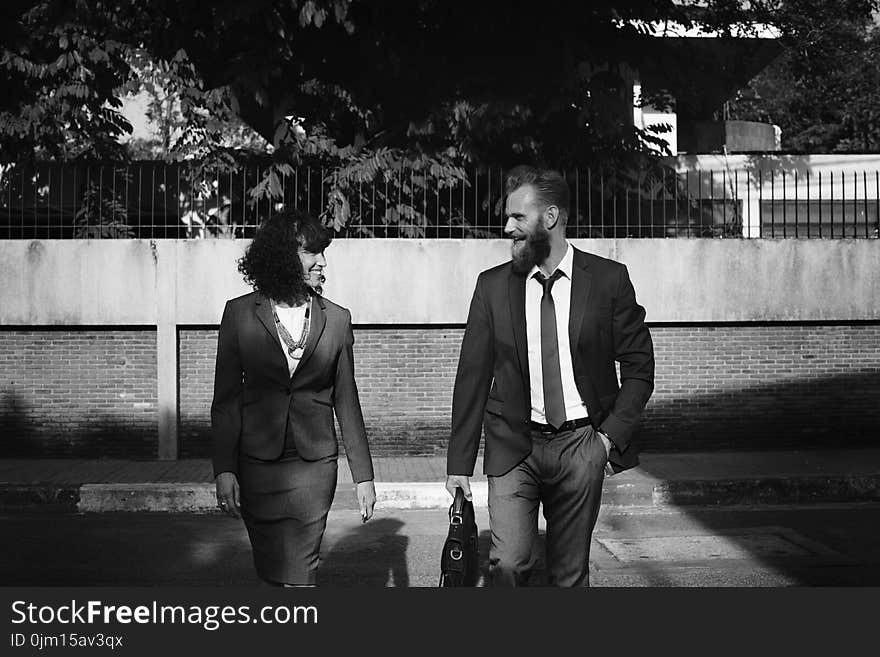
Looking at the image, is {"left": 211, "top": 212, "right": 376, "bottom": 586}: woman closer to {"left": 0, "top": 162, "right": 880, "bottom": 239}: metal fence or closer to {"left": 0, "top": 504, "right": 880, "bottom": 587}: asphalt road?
{"left": 0, "top": 504, "right": 880, "bottom": 587}: asphalt road

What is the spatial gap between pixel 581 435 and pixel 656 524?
5.78m

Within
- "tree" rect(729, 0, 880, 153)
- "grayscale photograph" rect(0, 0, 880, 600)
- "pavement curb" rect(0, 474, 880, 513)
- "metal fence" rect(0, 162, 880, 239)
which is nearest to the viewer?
"grayscale photograph" rect(0, 0, 880, 600)

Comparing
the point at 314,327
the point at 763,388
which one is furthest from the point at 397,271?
the point at 314,327

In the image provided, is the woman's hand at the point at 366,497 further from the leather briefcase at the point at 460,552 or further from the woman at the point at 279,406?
the leather briefcase at the point at 460,552

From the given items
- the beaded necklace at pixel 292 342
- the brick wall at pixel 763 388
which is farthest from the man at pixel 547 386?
the brick wall at pixel 763 388

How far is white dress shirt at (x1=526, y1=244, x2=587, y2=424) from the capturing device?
4.28m

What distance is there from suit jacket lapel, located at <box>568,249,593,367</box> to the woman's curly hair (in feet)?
3.29

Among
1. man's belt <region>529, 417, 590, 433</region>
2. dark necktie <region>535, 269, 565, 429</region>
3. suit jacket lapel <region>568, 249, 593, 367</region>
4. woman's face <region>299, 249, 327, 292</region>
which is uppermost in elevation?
woman's face <region>299, 249, 327, 292</region>

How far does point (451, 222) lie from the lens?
552 inches

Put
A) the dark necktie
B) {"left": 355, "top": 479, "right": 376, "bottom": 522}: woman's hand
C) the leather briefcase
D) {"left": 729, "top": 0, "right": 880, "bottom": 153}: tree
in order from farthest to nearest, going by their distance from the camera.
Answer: {"left": 729, "top": 0, "right": 880, "bottom": 153}: tree → {"left": 355, "top": 479, "right": 376, "bottom": 522}: woman's hand → the dark necktie → the leather briefcase

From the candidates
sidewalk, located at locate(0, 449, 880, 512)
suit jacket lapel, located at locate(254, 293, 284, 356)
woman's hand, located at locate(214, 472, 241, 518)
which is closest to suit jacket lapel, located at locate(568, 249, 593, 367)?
suit jacket lapel, located at locate(254, 293, 284, 356)

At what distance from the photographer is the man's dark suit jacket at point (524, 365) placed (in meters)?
4.28

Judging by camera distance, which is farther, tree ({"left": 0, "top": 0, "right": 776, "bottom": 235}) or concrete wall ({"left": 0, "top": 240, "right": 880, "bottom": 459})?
tree ({"left": 0, "top": 0, "right": 776, "bottom": 235})

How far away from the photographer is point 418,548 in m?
8.52
